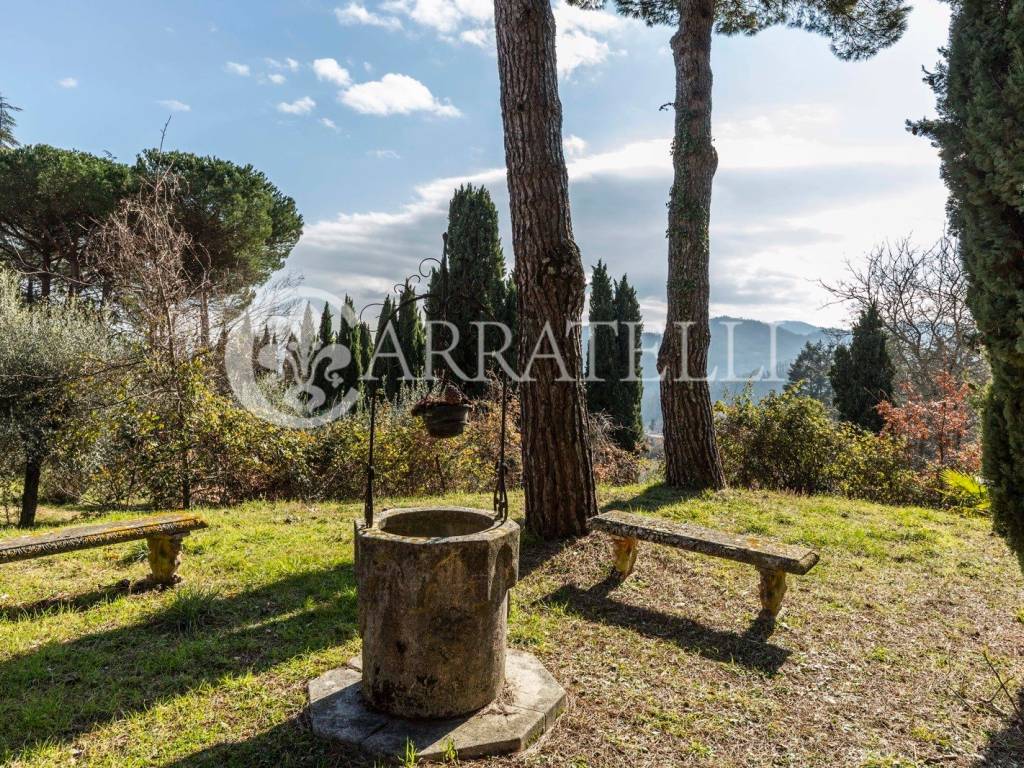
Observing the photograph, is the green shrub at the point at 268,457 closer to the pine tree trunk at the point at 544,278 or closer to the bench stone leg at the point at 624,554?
the pine tree trunk at the point at 544,278

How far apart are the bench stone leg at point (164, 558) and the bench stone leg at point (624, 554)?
10.1 feet

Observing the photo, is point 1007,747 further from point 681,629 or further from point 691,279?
point 691,279

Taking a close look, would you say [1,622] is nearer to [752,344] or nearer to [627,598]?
[627,598]

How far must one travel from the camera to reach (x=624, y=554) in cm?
419

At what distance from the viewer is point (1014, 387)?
266cm


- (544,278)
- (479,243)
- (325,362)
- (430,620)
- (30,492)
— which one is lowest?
(30,492)

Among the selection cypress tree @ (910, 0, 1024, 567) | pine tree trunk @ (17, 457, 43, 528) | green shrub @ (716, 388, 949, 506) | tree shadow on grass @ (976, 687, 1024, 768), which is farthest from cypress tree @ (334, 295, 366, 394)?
tree shadow on grass @ (976, 687, 1024, 768)

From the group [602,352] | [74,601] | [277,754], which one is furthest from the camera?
[602,352]

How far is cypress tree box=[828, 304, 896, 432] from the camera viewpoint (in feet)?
42.8

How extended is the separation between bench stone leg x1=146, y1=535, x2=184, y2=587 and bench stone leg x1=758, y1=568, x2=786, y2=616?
3.90m

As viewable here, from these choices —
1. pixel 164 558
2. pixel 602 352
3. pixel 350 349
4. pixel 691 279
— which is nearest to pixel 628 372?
pixel 602 352

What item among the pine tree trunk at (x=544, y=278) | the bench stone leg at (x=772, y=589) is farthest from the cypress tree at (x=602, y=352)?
the bench stone leg at (x=772, y=589)

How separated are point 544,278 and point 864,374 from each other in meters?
11.5

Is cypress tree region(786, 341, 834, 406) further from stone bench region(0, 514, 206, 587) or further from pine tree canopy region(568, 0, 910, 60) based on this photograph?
stone bench region(0, 514, 206, 587)
